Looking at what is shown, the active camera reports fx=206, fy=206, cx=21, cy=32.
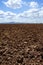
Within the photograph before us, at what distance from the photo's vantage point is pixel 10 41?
1152cm

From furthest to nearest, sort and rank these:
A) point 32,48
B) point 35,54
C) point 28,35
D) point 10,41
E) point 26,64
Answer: point 28,35 → point 10,41 → point 32,48 → point 35,54 → point 26,64

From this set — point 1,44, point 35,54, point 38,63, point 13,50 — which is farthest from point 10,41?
point 38,63

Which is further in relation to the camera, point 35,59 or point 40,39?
point 40,39

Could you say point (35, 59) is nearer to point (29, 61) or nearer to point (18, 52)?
point (29, 61)

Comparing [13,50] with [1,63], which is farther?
[13,50]

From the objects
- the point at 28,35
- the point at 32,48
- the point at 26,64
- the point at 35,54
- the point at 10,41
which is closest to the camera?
the point at 26,64

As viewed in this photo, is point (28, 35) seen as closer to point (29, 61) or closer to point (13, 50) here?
point (13, 50)

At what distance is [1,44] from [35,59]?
2.42m

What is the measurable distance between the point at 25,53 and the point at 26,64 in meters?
0.95

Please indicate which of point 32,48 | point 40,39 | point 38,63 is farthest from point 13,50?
point 40,39

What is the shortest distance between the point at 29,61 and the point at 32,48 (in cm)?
130

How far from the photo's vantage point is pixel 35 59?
9359mm

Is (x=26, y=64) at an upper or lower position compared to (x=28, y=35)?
lower

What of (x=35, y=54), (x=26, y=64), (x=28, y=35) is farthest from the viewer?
(x=28, y=35)
